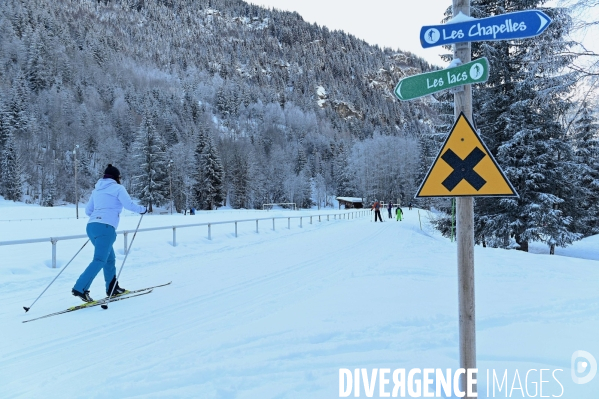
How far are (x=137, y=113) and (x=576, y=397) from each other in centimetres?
12516

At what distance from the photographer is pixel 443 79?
2545 millimetres

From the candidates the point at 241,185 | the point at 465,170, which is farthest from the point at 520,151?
the point at 241,185

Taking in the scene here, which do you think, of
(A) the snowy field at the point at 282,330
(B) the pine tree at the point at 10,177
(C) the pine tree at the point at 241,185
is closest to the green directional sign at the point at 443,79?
(A) the snowy field at the point at 282,330

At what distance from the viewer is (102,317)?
499 cm

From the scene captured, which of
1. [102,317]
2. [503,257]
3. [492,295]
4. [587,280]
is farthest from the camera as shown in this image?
[503,257]

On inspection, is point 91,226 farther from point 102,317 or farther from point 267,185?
point 267,185

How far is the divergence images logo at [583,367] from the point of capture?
2.93 metres

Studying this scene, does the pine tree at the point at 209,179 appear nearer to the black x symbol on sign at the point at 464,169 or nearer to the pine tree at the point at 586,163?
the pine tree at the point at 586,163

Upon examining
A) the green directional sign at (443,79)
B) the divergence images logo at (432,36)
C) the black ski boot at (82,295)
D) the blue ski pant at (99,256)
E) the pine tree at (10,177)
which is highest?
the pine tree at (10,177)

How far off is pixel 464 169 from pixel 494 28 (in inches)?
41.9

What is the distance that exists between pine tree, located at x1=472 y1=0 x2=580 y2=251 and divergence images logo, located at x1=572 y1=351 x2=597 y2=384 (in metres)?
13.4

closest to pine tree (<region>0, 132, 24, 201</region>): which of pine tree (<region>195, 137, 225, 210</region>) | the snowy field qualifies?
pine tree (<region>195, 137, 225, 210</region>)

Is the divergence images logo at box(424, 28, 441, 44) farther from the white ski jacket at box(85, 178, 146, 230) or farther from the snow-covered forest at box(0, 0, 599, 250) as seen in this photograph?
the snow-covered forest at box(0, 0, 599, 250)

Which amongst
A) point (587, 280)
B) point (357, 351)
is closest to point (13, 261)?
point (357, 351)
